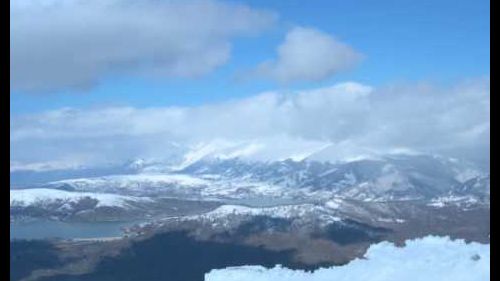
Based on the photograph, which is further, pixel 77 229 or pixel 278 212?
pixel 278 212

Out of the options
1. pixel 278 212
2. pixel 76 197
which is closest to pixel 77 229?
pixel 76 197

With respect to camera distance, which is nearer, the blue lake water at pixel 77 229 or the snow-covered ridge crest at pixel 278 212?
the blue lake water at pixel 77 229

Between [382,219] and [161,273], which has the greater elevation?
[382,219]

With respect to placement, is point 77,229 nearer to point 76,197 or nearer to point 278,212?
point 76,197

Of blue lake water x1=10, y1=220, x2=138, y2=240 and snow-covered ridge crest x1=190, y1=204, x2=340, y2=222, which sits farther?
snow-covered ridge crest x1=190, y1=204, x2=340, y2=222
